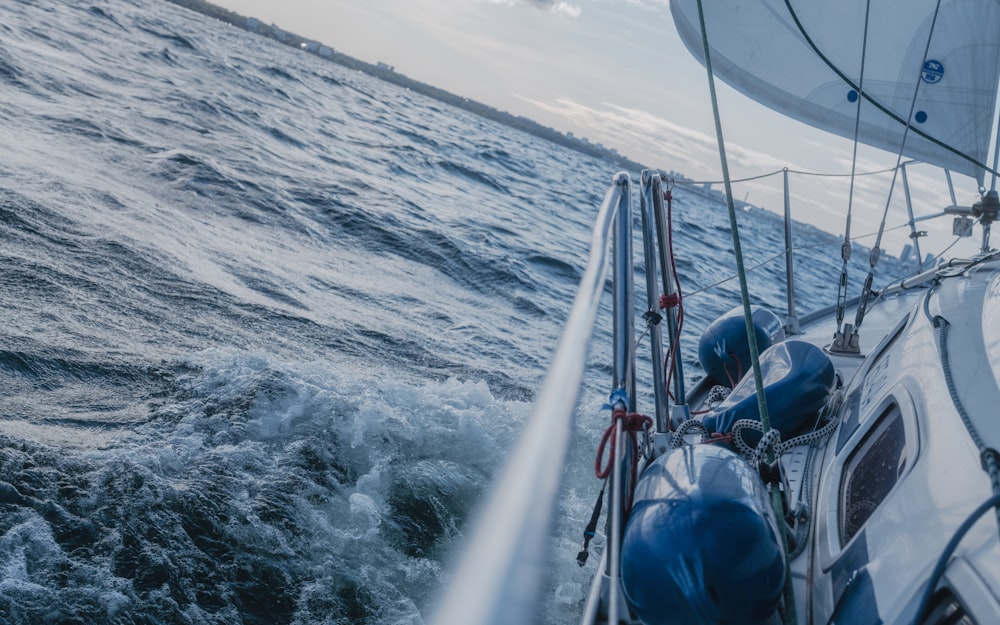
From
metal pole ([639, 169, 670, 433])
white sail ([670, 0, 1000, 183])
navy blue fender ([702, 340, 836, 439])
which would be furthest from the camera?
white sail ([670, 0, 1000, 183])

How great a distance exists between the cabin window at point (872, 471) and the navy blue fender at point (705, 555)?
317mm

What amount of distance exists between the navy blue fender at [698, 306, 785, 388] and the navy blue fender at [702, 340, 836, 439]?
3.41ft

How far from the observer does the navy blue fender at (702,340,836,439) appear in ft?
8.93

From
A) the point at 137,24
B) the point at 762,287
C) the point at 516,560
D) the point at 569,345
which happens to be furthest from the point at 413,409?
the point at 137,24

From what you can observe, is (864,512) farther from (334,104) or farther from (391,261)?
(334,104)

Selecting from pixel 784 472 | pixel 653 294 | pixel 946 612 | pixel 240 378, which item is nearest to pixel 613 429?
pixel 946 612

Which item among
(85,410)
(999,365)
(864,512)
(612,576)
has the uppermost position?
(999,365)

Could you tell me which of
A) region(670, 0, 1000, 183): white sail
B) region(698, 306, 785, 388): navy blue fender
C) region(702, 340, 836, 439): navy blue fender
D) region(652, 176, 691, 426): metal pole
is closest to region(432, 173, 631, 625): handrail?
region(652, 176, 691, 426): metal pole

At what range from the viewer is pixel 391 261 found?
8.06 m

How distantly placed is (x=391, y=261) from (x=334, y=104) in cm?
1814

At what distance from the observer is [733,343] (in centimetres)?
400

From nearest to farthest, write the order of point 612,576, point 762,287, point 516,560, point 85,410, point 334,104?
point 516,560 < point 612,576 < point 85,410 < point 762,287 < point 334,104

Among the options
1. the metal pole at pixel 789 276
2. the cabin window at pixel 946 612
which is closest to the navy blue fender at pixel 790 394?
the cabin window at pixel 946 612

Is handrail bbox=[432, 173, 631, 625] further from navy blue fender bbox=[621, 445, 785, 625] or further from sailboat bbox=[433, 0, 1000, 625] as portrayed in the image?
navy blue fender bbox=[621, 445, 785, 625]
